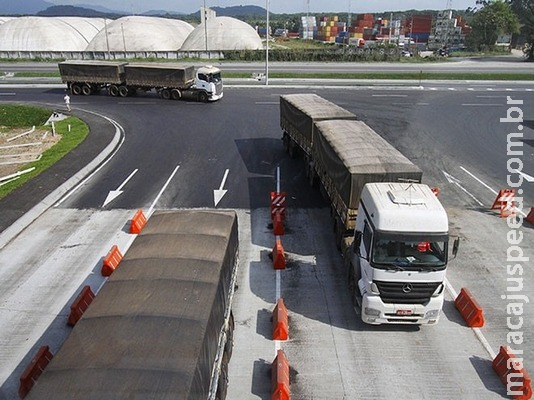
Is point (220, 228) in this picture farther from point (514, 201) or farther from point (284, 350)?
point (514, 201)

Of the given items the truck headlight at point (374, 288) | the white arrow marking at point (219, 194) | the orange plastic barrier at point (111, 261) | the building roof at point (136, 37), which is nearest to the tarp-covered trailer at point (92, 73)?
the white arrow marking at point (219, 194)

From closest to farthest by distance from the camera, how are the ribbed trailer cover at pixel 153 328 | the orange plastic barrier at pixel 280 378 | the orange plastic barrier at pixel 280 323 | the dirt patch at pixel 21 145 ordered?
the ribbed trailer cover at pixel 153 328 < the orange plastic barrier at pixel 280 378 < the orange plastic barrier at pixel 280 323 < the dirt patch at pixel 21 145

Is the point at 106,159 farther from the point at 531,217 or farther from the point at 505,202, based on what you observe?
the point at 531,217

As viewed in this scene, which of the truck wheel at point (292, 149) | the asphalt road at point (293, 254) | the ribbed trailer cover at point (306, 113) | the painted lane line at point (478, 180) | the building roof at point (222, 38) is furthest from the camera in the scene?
the building roof at point (222, 38)

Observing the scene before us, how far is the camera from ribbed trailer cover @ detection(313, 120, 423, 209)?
41.4 feet

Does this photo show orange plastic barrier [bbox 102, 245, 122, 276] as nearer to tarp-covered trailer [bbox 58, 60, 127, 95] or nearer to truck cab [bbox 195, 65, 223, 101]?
truck cab [bbox 195, 65, 223, 101]

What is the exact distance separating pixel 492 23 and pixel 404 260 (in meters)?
86.0

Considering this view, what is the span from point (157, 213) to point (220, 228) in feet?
7.74

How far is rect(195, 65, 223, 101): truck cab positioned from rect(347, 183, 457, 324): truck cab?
95.5 feet

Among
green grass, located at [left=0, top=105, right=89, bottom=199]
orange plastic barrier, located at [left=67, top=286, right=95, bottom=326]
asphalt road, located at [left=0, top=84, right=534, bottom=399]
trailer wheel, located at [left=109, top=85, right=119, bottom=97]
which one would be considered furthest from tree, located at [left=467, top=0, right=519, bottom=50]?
orange plastic barrier, located at [left=67, top=286, right=95, bottom=326]

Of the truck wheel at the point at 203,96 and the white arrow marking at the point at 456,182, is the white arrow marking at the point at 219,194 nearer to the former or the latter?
the white arrow marking at the point at 456,182

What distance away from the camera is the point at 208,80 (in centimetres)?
3650

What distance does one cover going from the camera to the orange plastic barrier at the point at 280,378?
8477mm

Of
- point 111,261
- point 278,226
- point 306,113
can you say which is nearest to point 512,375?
point 278,226
